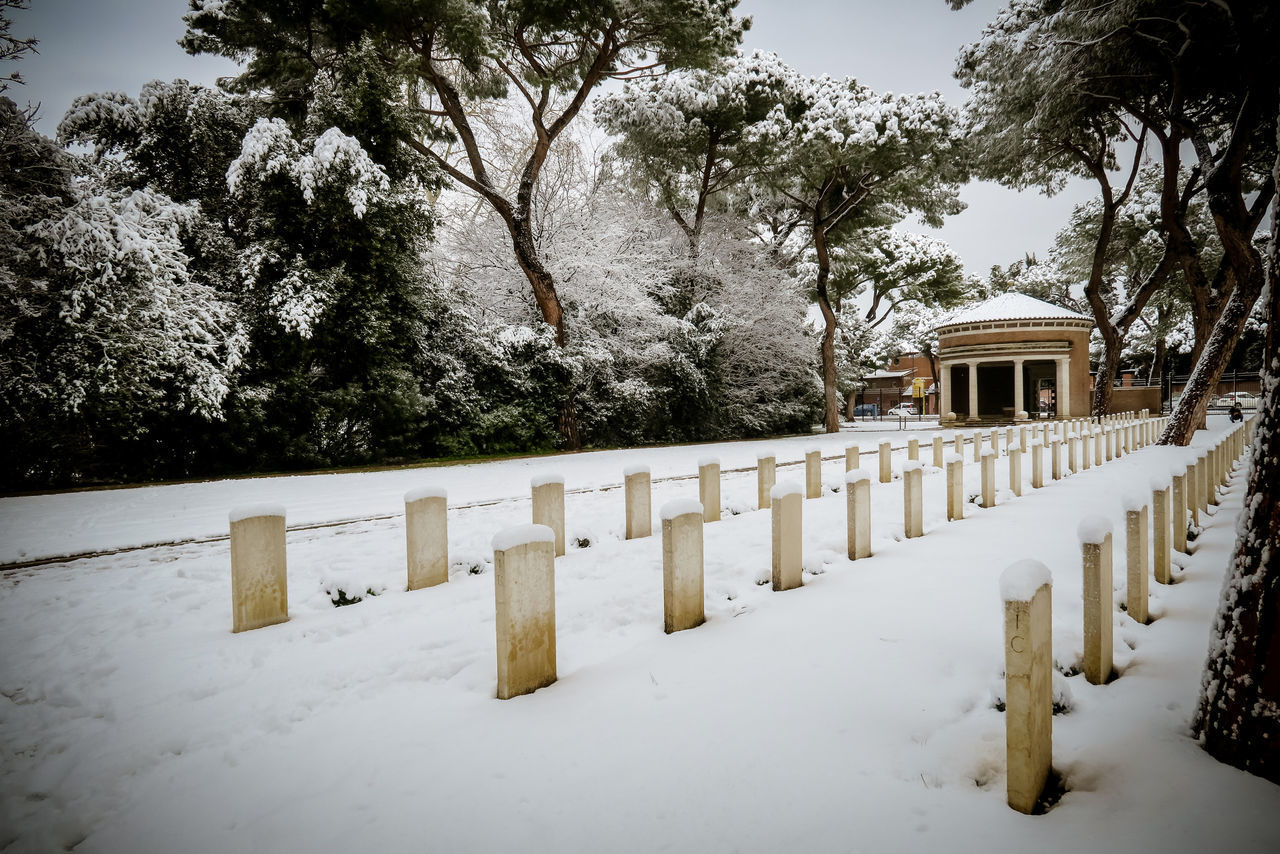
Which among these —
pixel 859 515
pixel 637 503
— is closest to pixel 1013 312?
pixel 859 515

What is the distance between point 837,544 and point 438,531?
10.8ft

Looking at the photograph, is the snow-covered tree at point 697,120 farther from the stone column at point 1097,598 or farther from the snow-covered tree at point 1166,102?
the stone column at point 1097,598

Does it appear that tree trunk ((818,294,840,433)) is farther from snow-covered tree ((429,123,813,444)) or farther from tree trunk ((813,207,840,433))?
snow-covered tree ((429,123,813,444))

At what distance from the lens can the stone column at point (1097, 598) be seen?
255 cm

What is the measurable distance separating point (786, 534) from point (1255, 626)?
2302 mm

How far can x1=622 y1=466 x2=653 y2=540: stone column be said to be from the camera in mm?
5520

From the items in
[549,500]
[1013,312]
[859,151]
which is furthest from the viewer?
[1013,312]

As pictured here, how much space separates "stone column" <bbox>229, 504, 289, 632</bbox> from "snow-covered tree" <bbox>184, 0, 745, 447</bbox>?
37.3ft

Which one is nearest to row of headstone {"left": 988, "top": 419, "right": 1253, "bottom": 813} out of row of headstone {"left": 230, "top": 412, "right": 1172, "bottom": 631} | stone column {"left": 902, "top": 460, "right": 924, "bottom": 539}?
row of headstone {"left": 230, "top": 412, "right": 1172, "bottom": 631}

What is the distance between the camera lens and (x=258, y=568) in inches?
146

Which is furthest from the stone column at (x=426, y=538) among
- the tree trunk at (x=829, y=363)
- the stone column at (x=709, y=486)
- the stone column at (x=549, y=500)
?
the tree trunk at (x=829, y=363)

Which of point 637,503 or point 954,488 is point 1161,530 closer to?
point 954,488

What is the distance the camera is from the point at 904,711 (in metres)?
2.50

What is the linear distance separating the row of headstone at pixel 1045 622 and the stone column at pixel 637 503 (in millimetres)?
3487
